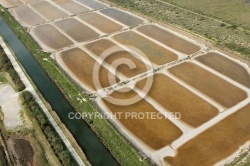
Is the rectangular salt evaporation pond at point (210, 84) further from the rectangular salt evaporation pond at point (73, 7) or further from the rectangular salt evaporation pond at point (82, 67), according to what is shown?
the rectangular salt evaporation pond at point (73, 7)

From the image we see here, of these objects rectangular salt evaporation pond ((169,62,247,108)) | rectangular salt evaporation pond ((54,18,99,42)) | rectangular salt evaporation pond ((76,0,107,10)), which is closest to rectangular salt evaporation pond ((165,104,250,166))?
rectangular salt evaporation pond ((169,62,247,108))

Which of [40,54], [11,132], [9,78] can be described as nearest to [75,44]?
[40,54]

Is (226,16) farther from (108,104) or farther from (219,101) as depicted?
(108,104)

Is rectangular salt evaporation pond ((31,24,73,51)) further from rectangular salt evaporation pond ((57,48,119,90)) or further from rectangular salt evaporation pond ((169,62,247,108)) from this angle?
rectangular salt evaporation pond ((169,62,247,108))

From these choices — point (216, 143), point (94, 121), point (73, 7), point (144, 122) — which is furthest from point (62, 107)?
point (73, 7)

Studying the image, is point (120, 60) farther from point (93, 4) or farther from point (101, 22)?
point (93, 4)

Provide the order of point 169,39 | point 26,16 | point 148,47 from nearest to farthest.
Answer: point 148,47 → point 169,39 → point 26,16

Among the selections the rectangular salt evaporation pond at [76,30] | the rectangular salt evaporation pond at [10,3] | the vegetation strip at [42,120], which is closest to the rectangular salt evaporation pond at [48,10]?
the rectangular salt evaporation pond at [76,30]
